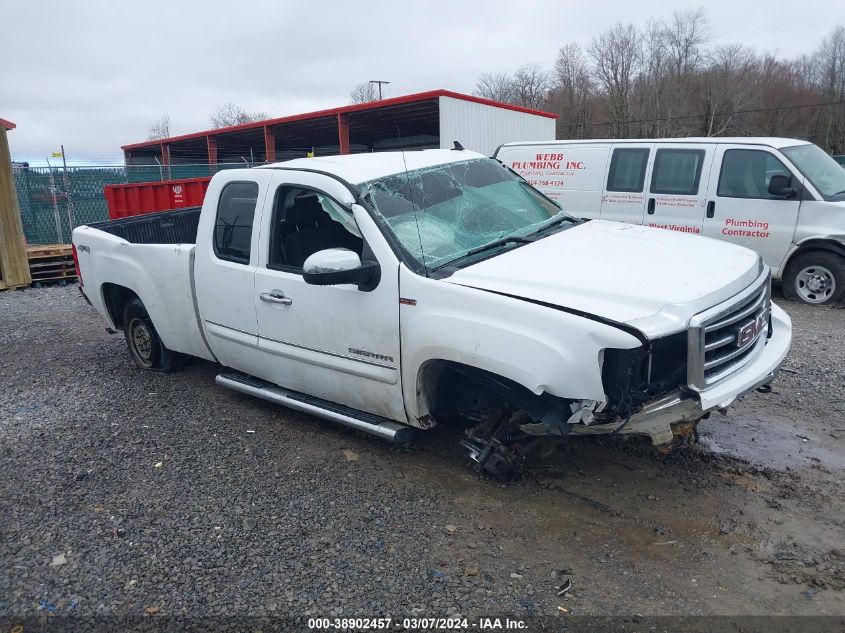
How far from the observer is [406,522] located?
11.9ft

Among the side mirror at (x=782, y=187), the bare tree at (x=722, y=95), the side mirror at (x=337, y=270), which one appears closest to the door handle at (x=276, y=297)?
the side mirror at (x=337, y=270)

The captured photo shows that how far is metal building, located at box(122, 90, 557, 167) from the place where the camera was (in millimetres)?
18484

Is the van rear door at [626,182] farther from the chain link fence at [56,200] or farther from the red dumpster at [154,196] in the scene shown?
the red dumpster at [154,196]

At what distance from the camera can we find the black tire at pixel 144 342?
20.4 ft

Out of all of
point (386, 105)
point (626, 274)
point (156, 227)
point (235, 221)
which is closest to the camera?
point (626, 274)

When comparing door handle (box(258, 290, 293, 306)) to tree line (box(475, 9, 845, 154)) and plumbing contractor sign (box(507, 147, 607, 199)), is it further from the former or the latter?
tree line (box(475, 9, 845, 154))

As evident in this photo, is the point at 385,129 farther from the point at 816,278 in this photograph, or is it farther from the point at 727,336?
the point at 727,336

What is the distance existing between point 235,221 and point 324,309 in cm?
123

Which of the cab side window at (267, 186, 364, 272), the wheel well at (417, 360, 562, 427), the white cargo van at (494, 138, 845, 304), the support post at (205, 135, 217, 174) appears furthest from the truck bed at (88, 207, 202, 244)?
the support post at (205, 135, 217, 174)

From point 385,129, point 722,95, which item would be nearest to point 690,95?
point 722,95

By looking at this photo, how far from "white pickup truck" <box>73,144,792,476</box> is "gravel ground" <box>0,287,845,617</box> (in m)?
0.34

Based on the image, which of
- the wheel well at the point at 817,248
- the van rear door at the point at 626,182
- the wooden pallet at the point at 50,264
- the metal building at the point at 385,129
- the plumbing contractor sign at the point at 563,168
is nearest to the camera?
the wheel well at the point at 817,248

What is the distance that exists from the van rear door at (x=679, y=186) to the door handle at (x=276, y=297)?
6.05 m

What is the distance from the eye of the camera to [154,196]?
15.0m
